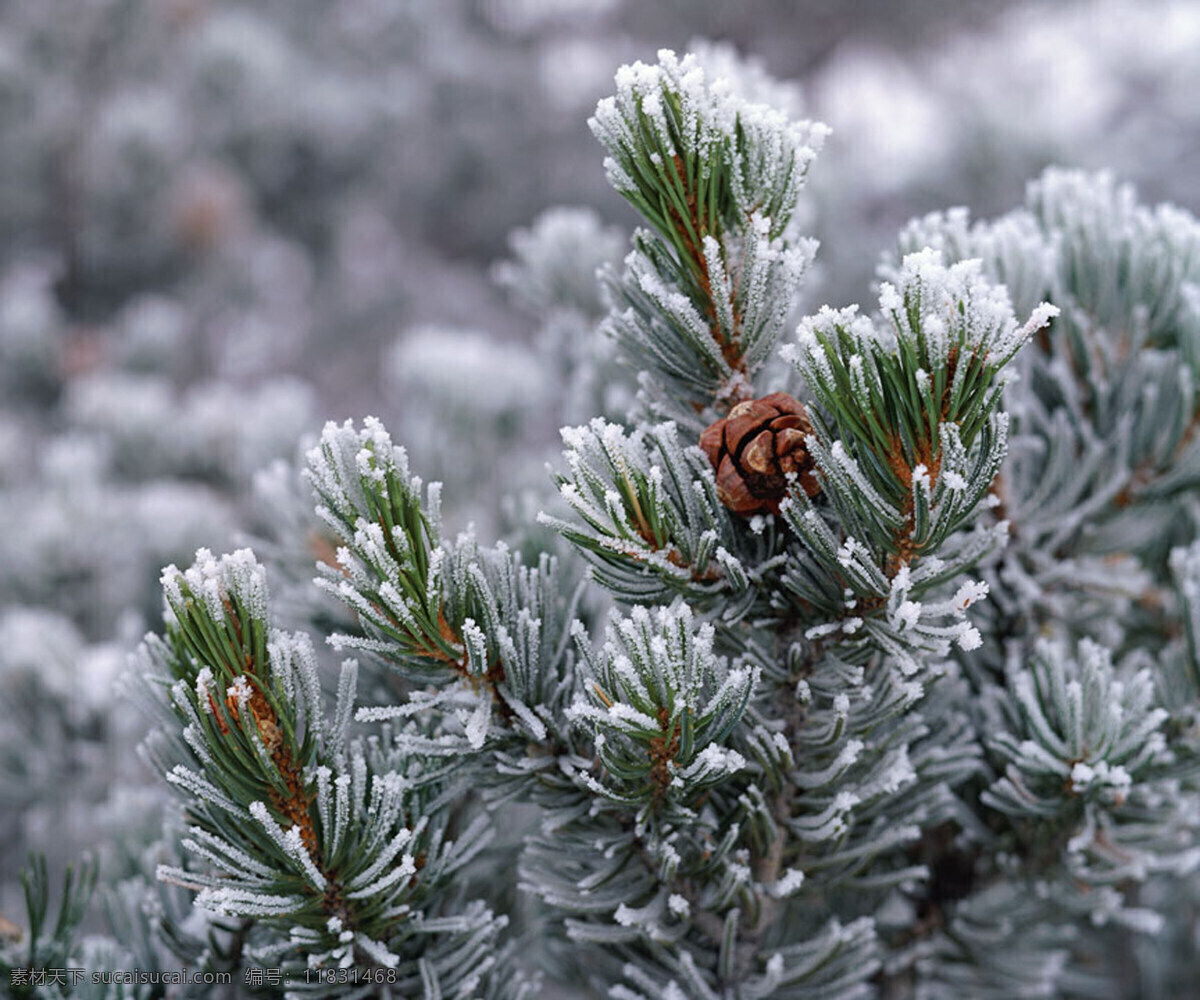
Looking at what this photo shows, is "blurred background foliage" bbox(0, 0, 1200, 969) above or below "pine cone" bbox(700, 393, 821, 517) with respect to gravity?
above

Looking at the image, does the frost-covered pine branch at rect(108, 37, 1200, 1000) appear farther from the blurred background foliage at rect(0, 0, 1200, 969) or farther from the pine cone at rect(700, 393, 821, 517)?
the blurred background foliage at rect(0, 0, 1200, 969)

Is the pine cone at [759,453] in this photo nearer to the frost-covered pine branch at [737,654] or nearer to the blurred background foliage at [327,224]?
the frost-covered pine branch at [737,654]

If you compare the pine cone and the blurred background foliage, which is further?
the blurred background foliage

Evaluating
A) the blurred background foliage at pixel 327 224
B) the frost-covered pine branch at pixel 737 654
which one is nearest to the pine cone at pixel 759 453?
the frost-covered pine branch at pixel 737 654

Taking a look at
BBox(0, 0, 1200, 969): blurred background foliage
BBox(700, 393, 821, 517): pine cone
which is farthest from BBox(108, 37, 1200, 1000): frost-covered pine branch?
BBox(0, 0, 1200, 969): blurred background foliage

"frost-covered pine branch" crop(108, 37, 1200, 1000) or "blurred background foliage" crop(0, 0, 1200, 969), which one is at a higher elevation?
"blurred background foliage" crop(0, 0, 1200, 969)

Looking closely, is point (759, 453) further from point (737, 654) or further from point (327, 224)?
point (327, 224)

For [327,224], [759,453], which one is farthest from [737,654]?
[327,224]

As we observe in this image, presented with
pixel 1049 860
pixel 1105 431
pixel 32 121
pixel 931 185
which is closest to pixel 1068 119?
pixel 931 185
